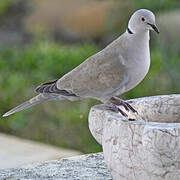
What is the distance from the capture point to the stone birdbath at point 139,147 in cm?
151

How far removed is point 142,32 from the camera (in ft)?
6.04

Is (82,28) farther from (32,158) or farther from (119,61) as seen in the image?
(119,61)

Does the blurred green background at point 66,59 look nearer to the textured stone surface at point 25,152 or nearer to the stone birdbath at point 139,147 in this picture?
the textured stone surface at point 25,152

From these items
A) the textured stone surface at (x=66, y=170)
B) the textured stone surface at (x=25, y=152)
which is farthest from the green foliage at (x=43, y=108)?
the textured stone surface at (x=66, y=170)

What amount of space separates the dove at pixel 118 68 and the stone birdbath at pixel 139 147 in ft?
0.46

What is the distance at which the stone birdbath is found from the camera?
1506 millimetres

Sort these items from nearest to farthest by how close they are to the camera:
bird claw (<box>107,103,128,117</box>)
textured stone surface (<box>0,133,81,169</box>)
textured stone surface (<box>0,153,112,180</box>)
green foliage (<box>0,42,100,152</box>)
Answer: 1. bird claw (<box>107,103,128,117</box>)
2. textured stone surface (<box>0,153,112,180</box>)
3. textured stone surface (<box>0,133,81,169</box>)
4. green foliage (<box>0,42,100,152</box>)

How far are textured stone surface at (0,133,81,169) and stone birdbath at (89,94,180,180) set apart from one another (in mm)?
1950

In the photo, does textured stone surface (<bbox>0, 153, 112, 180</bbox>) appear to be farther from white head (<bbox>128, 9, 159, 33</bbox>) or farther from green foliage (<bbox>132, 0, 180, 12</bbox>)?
green foliage (<bbox>132, 0, 180, 12</bbox>)

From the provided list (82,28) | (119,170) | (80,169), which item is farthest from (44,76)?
(82,28)

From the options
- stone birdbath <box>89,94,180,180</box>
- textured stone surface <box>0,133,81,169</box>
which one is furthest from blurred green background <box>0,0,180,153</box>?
stone birdbath <box>89,94,180,180</box>

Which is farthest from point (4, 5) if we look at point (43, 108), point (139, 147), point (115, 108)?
point (139, 147)

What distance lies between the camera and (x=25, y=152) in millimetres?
3799

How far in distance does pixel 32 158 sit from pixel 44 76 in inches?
53.2
